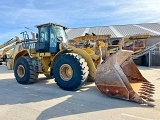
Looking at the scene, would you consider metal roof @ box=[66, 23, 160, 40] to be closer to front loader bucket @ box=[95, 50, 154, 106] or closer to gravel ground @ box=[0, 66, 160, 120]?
front loader bucket @ box=[95, 50, 154, 106]

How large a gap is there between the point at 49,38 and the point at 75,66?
2071 millimetres

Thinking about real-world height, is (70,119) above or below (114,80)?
below

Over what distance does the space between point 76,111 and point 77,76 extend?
184cm

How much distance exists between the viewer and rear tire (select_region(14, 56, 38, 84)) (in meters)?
7.72

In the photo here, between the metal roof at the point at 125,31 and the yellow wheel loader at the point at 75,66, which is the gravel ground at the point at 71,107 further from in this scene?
the metal roof at the point at 125,31

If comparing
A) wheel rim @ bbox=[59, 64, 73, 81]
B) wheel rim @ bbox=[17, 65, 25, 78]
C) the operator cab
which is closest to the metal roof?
the operator cab

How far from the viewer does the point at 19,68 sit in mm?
8180

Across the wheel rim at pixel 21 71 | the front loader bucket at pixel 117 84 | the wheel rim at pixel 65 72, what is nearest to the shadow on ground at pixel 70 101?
the front loader bucket at pixel 117 84

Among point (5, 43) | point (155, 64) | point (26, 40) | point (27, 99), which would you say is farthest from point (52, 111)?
point (155, 64)

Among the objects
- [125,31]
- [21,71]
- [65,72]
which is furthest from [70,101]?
[125,31]

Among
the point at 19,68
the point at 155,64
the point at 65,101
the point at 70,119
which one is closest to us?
the point at 70,119

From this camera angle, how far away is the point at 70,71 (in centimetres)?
657

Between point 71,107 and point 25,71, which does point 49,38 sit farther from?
point 71,107

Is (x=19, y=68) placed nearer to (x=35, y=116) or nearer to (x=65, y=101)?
(x=65, y=101)
